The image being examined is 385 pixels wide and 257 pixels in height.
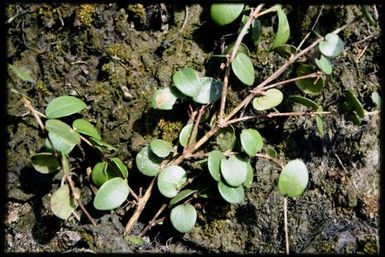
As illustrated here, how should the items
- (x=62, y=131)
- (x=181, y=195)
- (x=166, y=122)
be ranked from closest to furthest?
1. (x=62, y=131)
2. (x=181, y=195)
3. (x=166, y=122)

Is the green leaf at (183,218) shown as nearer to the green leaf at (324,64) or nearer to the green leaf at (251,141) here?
the green leaf at (251,141)

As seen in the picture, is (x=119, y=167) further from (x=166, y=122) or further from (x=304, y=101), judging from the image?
(x=304, y=101)

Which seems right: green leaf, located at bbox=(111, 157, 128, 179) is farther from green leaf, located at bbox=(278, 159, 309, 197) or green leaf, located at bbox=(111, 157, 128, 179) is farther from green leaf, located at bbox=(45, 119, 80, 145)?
green leaf, located at bbox=(278, 159, 309, 197)

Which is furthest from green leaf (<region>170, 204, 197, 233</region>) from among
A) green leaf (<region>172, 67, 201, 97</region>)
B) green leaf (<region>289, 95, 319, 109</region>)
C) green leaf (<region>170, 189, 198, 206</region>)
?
green leaf (<region>289, 95, 319, 109</region>)

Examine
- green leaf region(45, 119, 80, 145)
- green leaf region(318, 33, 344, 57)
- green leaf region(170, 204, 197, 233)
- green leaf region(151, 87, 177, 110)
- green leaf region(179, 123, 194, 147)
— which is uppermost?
green leaf region(318, 33, 344, 57)

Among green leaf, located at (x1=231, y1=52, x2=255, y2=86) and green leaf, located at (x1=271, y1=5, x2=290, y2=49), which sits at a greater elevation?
green leaf, located at (x1=271, y1=5, x2=290, y2=49)

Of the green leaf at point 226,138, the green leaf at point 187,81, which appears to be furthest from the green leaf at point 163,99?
the green leaf at point 226,138

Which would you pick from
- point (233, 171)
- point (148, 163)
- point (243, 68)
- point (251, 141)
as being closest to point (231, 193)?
point (233, 171)
